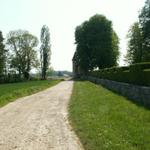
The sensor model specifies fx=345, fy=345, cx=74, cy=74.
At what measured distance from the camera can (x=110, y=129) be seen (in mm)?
10344

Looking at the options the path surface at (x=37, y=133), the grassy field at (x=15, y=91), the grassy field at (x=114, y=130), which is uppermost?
the grassy field at (x=114, y=130)

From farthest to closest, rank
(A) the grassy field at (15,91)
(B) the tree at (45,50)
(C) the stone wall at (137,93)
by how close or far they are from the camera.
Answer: (B) the tree at (45,50) < (A) the grassy field at (15,91) < (C) the stone wall at (137,93)

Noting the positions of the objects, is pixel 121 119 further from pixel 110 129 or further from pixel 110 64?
pixel 110 64

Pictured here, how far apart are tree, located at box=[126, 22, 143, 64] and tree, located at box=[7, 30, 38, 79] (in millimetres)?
30923

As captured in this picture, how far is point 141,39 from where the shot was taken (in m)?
58.7

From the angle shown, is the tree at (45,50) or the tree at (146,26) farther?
the tree at (45,50)

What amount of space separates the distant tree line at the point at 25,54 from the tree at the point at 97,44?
77.9 ft

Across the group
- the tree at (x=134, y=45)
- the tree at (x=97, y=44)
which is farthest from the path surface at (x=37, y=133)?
the tree at (x=97, y=44)

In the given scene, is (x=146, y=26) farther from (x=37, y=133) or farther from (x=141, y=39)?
(x=37, y=133)

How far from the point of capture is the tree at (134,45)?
2476 inches

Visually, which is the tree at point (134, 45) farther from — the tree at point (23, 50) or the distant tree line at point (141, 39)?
the tree at point (23, 50)

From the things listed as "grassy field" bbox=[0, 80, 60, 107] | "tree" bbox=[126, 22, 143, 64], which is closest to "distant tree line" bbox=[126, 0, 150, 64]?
"tree" bbox=[126, 22, 143, 64]

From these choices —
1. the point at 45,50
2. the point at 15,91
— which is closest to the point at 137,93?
the point at 15,91

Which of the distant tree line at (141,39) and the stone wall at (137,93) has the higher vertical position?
the distant tree line at (141,39)
